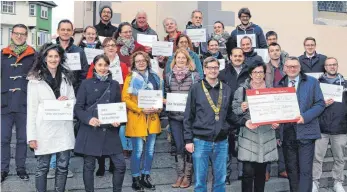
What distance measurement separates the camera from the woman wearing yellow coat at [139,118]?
16.3 ft

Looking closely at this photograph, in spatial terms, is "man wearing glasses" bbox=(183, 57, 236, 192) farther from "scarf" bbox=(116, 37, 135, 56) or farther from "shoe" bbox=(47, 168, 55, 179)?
"shoe" bbox=(47, 168, 55, 179)

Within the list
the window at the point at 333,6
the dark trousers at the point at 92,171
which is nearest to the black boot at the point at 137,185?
the dark trousers at the point at 92,171

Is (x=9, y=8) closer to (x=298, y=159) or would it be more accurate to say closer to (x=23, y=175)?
(x=23, y=175)

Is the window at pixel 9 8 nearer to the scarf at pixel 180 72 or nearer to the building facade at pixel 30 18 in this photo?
the building facade at pixel 30 18

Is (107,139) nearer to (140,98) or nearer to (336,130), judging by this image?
(140,98)

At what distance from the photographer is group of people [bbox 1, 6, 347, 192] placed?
4438mm

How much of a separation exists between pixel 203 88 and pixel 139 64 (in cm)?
101

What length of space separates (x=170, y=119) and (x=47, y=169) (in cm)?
171

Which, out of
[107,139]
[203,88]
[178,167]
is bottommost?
[178,167]

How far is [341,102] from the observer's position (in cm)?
556

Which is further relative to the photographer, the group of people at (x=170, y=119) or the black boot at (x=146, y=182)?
the black boot at (x=146, y=182)

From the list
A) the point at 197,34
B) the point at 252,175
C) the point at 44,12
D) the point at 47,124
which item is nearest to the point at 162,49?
the point at 197,34

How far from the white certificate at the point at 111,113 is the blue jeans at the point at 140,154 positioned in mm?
608

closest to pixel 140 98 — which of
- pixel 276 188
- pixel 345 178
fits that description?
pixel 276 188
